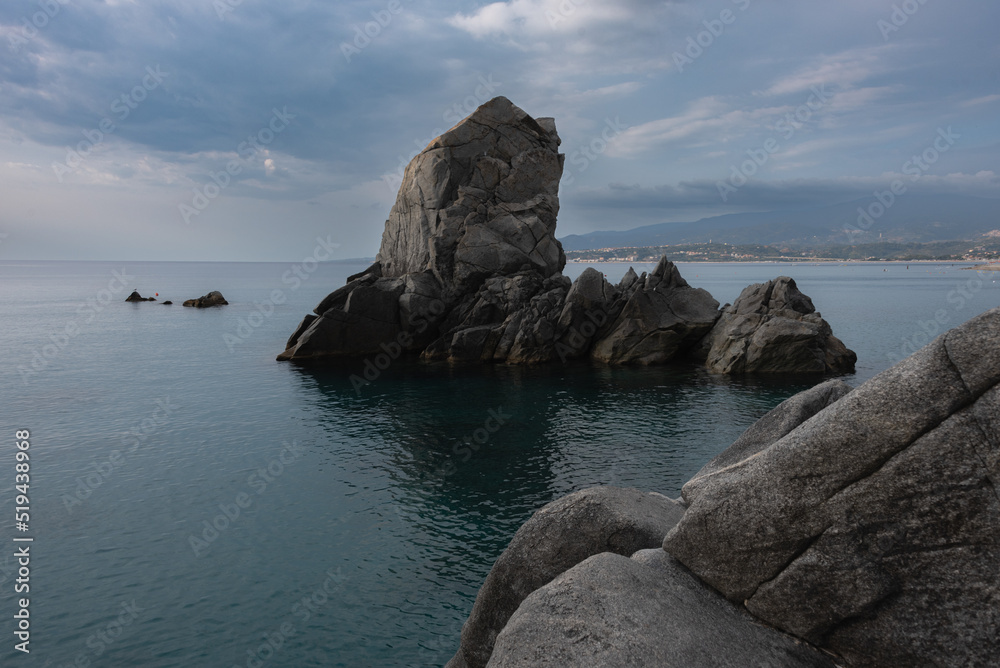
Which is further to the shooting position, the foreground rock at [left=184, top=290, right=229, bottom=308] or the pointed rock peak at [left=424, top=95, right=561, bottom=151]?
the foreground rock at [left=184, top=290, right=229, bottom=308]

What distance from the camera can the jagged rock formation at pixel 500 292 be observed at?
62.1 m

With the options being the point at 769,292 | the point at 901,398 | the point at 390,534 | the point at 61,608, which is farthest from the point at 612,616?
the point at 769,292

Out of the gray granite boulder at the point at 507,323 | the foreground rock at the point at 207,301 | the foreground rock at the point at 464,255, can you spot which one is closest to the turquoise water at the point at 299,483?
the gray granite boulder at the point at 507,323

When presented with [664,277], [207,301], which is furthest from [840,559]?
[207,301]

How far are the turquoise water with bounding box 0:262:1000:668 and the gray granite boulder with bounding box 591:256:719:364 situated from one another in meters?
4.08

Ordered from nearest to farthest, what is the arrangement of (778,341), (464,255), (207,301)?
(778,341), (464,255), (207,301)

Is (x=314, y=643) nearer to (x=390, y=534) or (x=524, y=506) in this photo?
(x=390, y=534)

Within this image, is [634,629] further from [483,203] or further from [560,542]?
[483,203]

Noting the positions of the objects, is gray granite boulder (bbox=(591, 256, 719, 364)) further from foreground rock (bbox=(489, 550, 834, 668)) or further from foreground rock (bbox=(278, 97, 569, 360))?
foreground rock (bbox=(489, 550, 834, 668))

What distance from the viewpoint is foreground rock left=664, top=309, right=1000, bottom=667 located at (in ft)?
23.8

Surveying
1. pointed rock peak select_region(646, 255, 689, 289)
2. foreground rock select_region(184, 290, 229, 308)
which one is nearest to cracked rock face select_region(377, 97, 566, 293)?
pointed rock peak select_region(646, 255, 689, 289)

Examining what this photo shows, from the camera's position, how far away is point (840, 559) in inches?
315

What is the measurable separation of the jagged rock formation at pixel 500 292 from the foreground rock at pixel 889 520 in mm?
50969

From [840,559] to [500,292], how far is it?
192 ft
